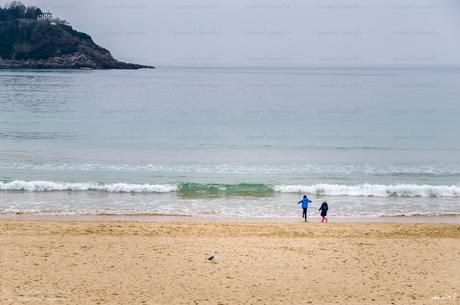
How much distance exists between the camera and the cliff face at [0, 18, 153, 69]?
7274 inches

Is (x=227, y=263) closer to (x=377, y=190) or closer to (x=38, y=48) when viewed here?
(x=377, y=190)

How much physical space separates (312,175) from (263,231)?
14.0 m

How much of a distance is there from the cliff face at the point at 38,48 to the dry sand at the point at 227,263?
175346 mm

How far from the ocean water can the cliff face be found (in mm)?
116906

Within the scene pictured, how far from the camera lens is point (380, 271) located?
16.2m

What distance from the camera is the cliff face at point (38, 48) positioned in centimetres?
18475

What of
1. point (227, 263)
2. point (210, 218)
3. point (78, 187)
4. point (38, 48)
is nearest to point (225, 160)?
point (78, 187)

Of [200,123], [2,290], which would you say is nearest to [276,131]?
[200,123]

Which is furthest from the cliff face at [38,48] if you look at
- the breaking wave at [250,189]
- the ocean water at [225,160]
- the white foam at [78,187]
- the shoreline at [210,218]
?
the shoreline at [210,218]

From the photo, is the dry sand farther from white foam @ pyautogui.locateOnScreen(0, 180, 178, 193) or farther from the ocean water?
white foam @ pyautogui.locateOnScreen(0, 180, 178, 193)

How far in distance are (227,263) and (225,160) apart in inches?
894

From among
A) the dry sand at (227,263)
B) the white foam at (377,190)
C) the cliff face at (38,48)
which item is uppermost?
the cliff face at (38,48)

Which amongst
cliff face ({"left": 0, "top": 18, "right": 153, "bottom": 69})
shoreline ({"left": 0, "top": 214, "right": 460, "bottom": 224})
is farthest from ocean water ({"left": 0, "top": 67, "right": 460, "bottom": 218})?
cliff face ({"left": 0, "top": 18, "right": 153, "bottom": 69})

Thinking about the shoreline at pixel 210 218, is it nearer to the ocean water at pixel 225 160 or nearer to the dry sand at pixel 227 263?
the ocean water at pixel 225 160
